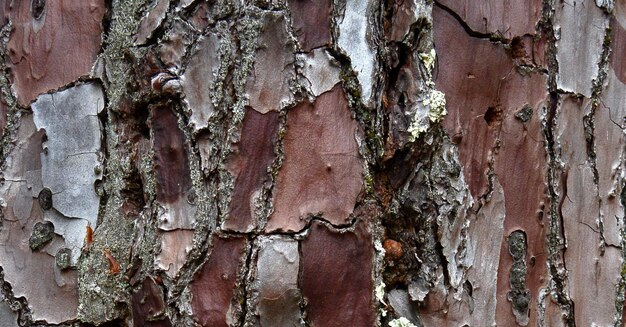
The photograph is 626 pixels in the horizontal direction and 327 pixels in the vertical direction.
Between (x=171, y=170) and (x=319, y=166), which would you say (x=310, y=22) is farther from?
(x=171, y=170)

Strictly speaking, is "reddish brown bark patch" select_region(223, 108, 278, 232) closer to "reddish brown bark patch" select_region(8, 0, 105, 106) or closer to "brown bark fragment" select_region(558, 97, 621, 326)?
"reddish brown bark patch" select_region(8, 0, 105, 106)

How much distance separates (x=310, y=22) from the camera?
1.04 m

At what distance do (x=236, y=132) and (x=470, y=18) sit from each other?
0.47m

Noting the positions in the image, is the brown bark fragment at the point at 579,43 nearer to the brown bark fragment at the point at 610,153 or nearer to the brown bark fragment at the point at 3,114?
the brown bark fragment at the point at 610,153

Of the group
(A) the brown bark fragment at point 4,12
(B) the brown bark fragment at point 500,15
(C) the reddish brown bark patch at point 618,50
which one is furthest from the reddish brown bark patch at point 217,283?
(C) the reddish brown bark patch at point 618,50

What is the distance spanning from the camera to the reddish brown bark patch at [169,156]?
1066 millimetres

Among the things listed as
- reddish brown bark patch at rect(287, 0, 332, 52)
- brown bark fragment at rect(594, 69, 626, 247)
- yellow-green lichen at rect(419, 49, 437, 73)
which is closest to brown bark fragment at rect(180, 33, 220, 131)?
reddish brown bark patch at rect(287, 0, 332, 52)

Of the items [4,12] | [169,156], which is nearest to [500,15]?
[169,156]

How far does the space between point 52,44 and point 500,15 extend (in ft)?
2.88

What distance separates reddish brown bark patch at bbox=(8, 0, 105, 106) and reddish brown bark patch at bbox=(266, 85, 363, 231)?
47 cm

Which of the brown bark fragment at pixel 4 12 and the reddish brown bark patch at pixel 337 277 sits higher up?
the brown bark fragment at pixel 4 12

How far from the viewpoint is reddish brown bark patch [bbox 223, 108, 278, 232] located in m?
1.02

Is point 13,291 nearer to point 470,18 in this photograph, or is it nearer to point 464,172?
point 464,172

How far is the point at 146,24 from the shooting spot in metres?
1.11
